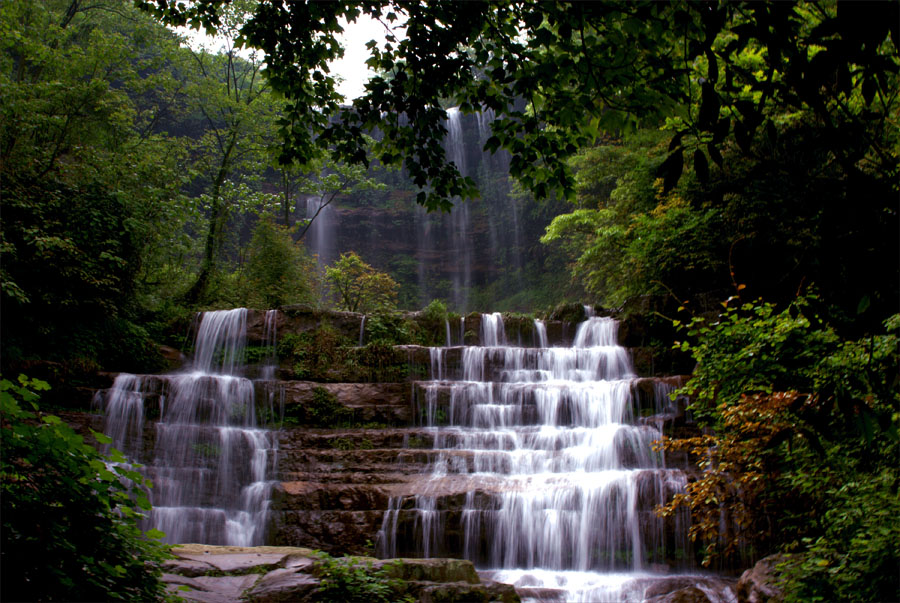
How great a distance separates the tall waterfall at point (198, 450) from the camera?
939 centimetres

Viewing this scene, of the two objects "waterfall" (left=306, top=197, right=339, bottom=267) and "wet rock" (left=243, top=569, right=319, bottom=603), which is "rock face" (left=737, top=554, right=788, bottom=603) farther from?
"waterfall" (left=306, top=197, right=339, bottom=267)

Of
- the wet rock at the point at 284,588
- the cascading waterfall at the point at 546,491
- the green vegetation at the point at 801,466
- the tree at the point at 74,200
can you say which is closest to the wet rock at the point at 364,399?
the cascading waterfall at the point at 546,491

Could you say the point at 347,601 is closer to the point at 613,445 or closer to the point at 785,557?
the point at 785,557

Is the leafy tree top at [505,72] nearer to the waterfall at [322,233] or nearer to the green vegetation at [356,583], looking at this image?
the green vegetation at [356,583]

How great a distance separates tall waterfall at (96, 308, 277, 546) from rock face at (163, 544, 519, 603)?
3.37m

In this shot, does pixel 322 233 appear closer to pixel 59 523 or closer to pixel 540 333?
pixel 540 333

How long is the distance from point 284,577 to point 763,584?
4470 mm

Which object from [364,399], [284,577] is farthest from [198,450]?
[284,577]

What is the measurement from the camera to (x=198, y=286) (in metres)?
17.9

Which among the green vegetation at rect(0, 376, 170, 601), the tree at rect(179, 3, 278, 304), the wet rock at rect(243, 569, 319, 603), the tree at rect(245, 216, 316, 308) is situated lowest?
the wet rock at rect(243, 569, 319, 603)

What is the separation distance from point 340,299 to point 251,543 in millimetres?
13183

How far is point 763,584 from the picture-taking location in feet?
17.3

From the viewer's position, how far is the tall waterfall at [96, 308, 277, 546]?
9.39 m

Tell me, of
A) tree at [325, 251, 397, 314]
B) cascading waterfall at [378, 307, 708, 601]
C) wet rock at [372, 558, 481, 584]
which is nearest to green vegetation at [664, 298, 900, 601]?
cascading waterfall at [378, 307, 708, 601]
